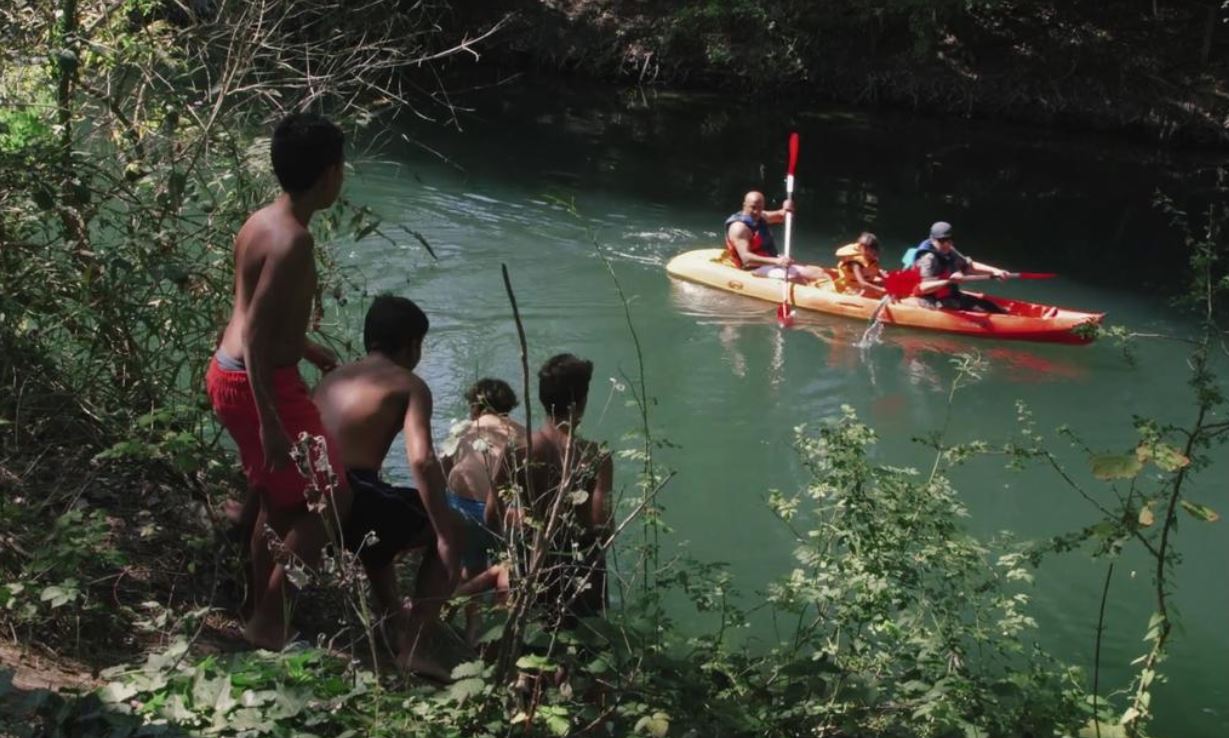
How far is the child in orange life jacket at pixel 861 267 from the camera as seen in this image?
35.8 feet

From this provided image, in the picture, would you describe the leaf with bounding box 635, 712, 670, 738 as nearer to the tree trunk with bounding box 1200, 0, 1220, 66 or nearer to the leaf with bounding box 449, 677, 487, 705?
the leaf with bounding box 449, 677, 487, 705

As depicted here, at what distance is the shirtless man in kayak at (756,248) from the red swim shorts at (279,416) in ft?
26.8

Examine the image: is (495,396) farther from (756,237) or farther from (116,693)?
(756,237)

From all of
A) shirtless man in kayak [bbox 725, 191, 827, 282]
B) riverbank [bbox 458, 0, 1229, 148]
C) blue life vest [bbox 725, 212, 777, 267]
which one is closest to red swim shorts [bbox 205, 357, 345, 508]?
shirtless man in kayak [bbox 725, 191, 827, 282]

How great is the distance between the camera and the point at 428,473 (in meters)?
3.36

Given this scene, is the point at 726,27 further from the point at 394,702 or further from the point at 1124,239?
the point at 394,702

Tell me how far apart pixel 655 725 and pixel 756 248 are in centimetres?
896

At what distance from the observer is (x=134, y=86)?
17.7ft

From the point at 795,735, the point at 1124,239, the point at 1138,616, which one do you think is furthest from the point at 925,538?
the point at 1124,239

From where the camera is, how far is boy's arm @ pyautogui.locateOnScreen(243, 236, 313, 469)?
127 inches

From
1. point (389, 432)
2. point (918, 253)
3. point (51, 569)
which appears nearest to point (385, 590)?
point (389, 432)

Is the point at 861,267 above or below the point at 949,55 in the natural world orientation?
below

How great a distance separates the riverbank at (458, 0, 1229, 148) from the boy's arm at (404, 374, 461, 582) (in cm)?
1574

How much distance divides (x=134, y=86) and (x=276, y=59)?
644 mm
